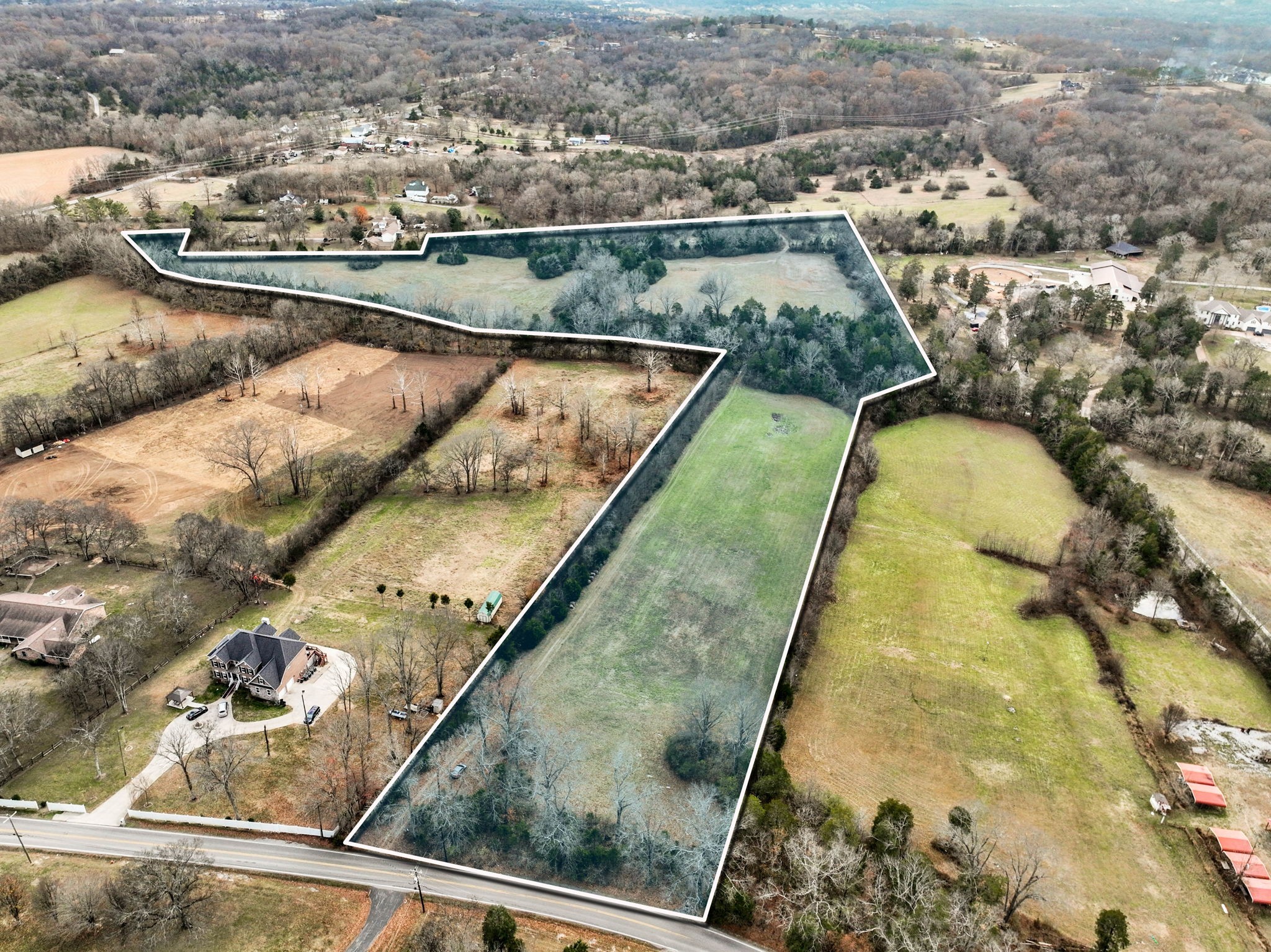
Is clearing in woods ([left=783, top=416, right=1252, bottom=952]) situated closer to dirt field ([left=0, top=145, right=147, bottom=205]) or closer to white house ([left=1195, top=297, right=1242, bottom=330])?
white house ([left=1195, top=297, right=1242, bottom=330])

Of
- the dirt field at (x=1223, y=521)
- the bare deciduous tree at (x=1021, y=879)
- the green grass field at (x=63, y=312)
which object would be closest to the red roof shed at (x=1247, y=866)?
the bare deciduous tree at (x=1021, y=879)

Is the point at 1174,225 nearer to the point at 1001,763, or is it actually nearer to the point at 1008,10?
the point at 1001,763

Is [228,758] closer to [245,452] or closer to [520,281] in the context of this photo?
[245,452]

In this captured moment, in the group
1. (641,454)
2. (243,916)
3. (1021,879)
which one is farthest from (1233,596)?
(243,916)

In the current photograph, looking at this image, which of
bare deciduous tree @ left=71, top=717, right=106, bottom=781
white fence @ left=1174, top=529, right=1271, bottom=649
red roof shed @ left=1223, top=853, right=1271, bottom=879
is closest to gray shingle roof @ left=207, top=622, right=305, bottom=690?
bare deciduous tree @ left=71, top=717, right=106, bottom=781

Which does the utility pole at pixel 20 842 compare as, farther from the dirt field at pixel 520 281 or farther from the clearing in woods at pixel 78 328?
the dirt field at pixel 520 281

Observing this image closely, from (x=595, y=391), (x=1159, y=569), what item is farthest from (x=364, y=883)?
(x=1159, y=569)
